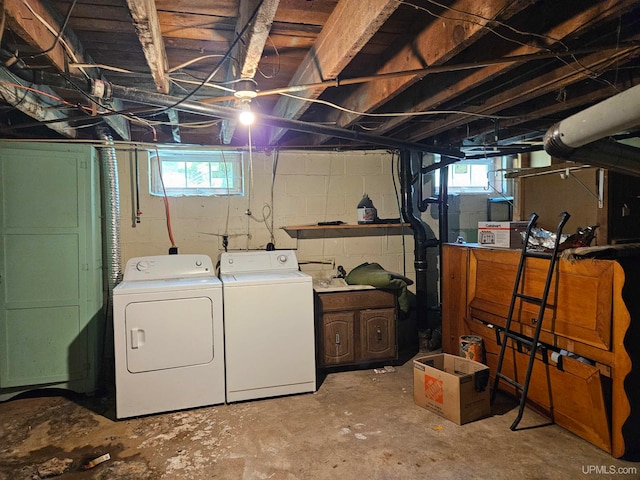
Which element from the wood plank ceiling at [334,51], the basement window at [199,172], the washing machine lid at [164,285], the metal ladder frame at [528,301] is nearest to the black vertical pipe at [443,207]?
the wood plank ceiling at [334,51]

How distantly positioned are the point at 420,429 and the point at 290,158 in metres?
2.50

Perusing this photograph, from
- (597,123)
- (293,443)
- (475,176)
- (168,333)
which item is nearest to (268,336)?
(168,333)

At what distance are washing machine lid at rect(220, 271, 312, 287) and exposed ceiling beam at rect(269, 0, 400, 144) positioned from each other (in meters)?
1.34

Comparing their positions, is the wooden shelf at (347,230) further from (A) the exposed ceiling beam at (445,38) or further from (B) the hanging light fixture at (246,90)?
(B) the hanging light fixture at (246,90)

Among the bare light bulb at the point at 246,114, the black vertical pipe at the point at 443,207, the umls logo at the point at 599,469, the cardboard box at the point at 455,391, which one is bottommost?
the umls logo at the point at 599,469

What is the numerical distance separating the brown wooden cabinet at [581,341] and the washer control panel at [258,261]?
Result: 62.7 inches

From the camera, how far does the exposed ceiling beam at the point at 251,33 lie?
1365 mm

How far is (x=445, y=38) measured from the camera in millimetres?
1640

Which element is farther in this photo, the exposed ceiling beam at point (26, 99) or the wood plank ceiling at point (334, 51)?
the exposed ceiling beam at point (26, 99)

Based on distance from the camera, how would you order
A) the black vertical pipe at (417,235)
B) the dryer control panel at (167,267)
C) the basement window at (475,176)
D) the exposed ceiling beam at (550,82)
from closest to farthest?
the exposed ceiling beam at (550,82)
the dryer control panel at (167,267)
the black vertical pipe at (417,235)
the basement window at (475,176)

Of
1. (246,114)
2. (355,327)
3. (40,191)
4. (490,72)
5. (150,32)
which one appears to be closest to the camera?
(150,32)

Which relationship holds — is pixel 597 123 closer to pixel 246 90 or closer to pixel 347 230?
pixel 246 90

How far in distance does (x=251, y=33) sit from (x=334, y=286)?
2403mm

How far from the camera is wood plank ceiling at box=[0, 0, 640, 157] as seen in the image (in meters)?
1.50
